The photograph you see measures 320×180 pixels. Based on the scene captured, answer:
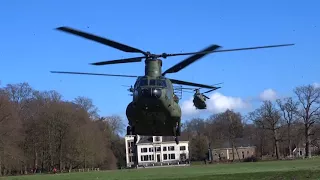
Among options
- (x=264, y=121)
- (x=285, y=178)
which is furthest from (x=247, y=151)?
(x=285, y=178)

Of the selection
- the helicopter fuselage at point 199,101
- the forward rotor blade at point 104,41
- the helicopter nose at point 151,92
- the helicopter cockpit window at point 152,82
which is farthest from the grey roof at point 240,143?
the helicopter nose at point 151,92

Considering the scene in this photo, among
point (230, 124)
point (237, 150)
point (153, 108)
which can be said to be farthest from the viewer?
point (237, 150)

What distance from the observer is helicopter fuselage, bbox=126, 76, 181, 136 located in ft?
80.3

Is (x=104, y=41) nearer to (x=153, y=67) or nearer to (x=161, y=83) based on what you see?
(x=153, y=67)

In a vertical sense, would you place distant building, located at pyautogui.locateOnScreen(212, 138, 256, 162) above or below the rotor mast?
below

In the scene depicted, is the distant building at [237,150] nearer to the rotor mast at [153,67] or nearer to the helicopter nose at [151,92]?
the rotor mast at [153,67]

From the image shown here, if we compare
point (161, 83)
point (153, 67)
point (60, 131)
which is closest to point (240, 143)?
point (60, 131)

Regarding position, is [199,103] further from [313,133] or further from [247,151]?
[247,151]

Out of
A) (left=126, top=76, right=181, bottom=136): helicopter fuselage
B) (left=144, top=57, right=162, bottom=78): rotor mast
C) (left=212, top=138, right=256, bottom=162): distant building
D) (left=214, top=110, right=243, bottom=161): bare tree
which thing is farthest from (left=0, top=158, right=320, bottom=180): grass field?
(left=212, top=138, right=256, bottom=162): distant building

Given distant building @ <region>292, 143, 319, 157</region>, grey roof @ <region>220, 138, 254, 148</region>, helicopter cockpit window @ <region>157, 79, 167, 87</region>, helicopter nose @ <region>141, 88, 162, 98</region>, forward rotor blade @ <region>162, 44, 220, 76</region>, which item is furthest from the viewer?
grey roof @ <region>220, 138, 254, 148</region>

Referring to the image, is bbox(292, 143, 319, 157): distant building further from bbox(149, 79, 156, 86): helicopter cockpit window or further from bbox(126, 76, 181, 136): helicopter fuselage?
bbox(149, 79, 156, 86): helicopter cockpit window

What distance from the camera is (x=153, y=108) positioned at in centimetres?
2486

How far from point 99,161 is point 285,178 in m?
91.1

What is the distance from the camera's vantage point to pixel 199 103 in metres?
31.1
